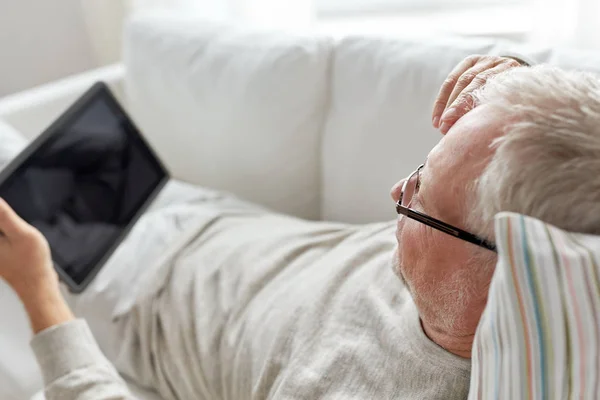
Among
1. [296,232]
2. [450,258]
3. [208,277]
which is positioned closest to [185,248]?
[208,277]

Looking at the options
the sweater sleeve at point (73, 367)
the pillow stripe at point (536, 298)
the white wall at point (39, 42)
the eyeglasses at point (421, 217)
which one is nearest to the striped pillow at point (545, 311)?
the pillow stripe at point (536, 298)

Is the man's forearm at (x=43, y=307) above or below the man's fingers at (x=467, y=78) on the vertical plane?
below

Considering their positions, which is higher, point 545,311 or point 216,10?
point 216,10

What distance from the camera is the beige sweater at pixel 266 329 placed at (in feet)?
2.89

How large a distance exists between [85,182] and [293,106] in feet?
1.58

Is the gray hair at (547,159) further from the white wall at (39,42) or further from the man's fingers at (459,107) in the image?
the white wall at (39,42)

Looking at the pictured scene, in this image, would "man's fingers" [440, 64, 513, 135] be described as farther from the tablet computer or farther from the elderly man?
the tablet computer

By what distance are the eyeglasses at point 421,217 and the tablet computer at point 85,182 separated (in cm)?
71

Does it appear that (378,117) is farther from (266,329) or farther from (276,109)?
(266,329)

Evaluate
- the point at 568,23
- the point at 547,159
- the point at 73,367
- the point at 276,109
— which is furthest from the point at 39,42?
the point at 547,159

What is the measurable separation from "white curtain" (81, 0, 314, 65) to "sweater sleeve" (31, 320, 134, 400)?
3.61 ft

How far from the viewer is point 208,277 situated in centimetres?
119

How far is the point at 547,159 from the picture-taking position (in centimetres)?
62

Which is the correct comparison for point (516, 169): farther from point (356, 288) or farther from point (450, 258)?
point (356, 288)
